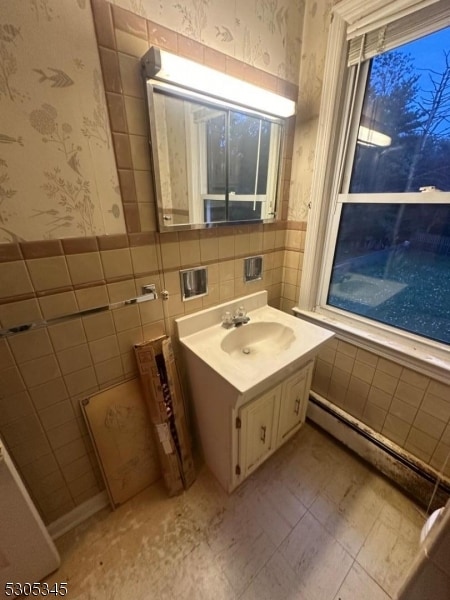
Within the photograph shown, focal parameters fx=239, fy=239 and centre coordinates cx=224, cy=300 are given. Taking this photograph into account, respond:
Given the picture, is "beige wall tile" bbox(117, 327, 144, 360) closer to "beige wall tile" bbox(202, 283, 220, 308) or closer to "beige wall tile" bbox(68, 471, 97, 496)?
"beige wall tile" bbox(202, 283, 220, 308)

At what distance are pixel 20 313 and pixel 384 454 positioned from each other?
1.82m

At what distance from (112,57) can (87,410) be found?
4.28ft

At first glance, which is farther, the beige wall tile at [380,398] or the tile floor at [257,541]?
the beige wall tile at [380,398]

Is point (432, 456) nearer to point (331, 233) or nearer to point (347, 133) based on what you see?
point (331, 233)

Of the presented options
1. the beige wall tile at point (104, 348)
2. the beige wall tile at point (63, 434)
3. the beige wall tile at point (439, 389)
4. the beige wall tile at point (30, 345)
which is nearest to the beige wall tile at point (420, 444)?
the beige wall tile at point (439, 389)

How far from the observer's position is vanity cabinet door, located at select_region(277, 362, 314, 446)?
1267 millimetres

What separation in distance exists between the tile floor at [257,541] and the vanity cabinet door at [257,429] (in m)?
0.20

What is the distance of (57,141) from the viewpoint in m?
0.74

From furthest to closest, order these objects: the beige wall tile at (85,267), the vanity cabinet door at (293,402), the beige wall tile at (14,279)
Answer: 1. the vanity cabinet door at (293,402)
2. the beige wall tile at (85,267)
3. the beige wall tile at (14,279)

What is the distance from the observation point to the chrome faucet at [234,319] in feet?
4.29

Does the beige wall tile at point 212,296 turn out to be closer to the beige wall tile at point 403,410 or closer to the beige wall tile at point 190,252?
the beige wall tile at point 190,252

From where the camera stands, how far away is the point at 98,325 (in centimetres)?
97

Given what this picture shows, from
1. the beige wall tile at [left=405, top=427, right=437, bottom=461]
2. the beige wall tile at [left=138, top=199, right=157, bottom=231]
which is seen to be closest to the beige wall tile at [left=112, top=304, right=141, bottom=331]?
the beige wall tile at [left=138, top=199, right=157, bottom=231]

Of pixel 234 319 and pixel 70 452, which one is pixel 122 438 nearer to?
pixel 70 452
